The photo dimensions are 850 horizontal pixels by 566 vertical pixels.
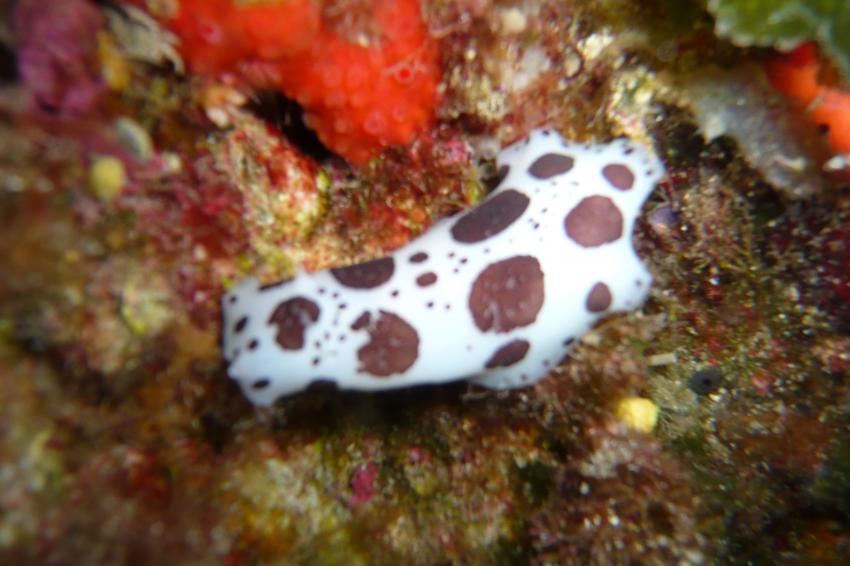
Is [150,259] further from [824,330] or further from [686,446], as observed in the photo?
[824,330]

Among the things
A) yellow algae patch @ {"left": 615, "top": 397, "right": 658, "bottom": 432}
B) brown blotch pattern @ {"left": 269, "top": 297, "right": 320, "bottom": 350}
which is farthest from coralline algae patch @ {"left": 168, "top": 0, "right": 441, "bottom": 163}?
yellow algae patch @ {"left": 615, "top": 397, "right": 658, "bottom": 432}

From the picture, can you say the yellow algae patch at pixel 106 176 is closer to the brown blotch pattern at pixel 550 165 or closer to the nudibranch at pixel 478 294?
the nudibranch at pixel 478 294

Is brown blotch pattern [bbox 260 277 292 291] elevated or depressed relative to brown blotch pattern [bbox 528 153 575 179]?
depressed

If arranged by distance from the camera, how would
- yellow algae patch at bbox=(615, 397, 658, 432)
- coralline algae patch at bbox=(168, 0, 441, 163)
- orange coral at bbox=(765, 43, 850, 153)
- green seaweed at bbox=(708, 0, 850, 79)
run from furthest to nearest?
yellow algae patch at bbox=(615, 397, 658, 432) → orange coral at bbox=(765, 43, 850, 153) → green seaweed at bbox=(708, 0, 850, 79) → coralline algae patch at bbox=(168, 0, 441, 163)

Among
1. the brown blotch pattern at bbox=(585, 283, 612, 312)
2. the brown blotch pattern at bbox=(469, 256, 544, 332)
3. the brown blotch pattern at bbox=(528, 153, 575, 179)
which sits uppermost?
the brown blotch pattern at bbox=(528, 153, 575, 179)

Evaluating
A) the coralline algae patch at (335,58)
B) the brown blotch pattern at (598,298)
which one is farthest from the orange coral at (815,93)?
the coralline algae patch at (335,58)

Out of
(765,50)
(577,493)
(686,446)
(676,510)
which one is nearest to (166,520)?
(577,493)

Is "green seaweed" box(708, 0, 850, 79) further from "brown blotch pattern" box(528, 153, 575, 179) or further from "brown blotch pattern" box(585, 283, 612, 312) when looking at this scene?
"brown blotch pattern" box(585, 283, 612, 312)
